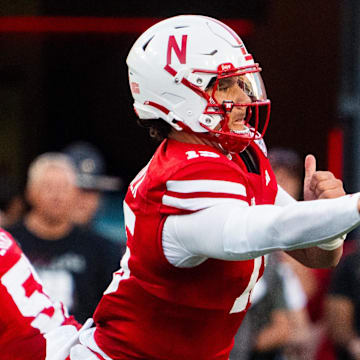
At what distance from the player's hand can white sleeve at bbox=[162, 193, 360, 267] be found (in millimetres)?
377

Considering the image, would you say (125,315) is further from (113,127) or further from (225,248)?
(113,127)

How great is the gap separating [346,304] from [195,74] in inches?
100

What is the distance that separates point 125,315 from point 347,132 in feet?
8.69

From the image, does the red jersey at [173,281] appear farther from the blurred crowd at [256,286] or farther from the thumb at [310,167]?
the blurred crowd at [256,286]

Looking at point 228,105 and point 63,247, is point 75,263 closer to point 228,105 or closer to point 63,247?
point 63,247

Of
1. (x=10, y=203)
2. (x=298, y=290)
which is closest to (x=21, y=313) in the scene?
(x=298, y=290)

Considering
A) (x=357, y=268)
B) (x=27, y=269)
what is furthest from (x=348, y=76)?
(x=27, y=269)

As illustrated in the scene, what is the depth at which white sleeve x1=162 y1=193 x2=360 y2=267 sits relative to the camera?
232 cm

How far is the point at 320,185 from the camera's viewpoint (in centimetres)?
279

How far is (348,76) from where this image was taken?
5008 mm

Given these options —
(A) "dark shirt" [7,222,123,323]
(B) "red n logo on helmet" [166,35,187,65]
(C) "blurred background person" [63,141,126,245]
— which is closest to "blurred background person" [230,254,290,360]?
(A) "dark shirt" [7,222,123,323]

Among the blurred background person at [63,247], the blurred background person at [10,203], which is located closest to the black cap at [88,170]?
the blurred background person at [63,247]

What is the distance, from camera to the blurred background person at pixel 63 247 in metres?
4.97

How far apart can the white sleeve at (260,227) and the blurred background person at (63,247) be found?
2529 mm
